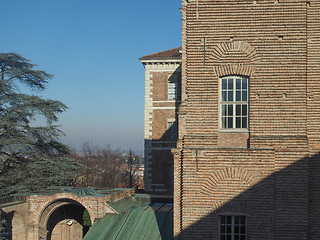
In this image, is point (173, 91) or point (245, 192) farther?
point (173, 91)

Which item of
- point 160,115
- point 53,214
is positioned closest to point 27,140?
point 53,214

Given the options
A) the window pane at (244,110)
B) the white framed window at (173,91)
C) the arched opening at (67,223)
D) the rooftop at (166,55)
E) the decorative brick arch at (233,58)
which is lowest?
the arched opening at (67,223)

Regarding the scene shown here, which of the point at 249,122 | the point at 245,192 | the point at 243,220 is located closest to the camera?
the point at 245,192

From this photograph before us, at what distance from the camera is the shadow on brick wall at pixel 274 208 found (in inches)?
376

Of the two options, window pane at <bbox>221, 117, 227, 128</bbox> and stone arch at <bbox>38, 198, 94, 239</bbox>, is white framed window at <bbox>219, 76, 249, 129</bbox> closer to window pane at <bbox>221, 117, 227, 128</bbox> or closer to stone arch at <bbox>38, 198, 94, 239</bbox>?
window pane at <bbox>221, 117, 227, 128</bbox>

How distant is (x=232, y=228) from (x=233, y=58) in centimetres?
479

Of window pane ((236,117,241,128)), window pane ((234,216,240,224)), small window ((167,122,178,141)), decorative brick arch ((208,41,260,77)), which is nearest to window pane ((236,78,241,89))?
decorative brick arch ((208,41,260,77))

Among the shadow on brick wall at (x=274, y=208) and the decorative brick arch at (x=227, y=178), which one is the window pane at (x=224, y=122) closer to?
the decorative brick arch at (x=227, y=178)

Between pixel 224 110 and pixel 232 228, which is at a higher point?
pixel 224 110

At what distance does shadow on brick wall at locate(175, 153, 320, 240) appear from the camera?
955 cm

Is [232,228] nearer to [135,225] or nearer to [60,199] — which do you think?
[135,225]

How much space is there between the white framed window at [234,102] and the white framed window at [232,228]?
8.45 feet

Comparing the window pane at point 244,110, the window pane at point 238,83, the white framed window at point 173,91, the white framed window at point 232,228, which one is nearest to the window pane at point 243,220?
the white framed window at point 232,228

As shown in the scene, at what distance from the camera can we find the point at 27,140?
2286 centimetres
